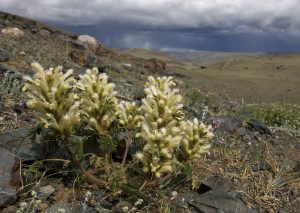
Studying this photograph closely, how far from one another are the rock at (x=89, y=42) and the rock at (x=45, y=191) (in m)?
17.8

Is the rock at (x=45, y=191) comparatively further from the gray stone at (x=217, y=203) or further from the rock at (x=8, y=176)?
the gray stone at (x=217, y=203)

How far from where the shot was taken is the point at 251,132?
8.80 meters

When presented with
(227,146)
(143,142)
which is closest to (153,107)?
(143,142)

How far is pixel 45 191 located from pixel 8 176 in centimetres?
42

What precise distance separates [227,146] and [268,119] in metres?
4.99

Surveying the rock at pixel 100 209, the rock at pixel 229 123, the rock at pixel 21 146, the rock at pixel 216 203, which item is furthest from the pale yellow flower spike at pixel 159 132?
the rock at pixel 229 123

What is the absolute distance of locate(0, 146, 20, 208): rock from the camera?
12.9 feet

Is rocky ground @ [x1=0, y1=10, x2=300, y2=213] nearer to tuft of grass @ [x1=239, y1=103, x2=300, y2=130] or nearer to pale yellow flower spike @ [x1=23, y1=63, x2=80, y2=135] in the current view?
pale yellow flower spike @ [x1=23, y1=63, x2=80, y2=135]

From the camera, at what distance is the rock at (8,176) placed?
392cm

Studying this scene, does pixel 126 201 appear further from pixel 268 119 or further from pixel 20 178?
pixel 268 119

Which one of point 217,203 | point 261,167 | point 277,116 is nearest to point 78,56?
point 277,116

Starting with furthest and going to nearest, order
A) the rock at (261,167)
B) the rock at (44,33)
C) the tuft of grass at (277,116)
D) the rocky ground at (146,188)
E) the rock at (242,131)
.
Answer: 1. the rock at (44,33)
2. the tuft of grass at (277,116)
3. the rock at (242,131)
4. the rock at (261,167)
5. the rocky ground at (146,188)

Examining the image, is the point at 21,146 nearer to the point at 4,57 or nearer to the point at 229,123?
the point at 229,123

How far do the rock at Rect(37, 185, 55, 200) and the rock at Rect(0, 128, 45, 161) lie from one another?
0.33 metres
